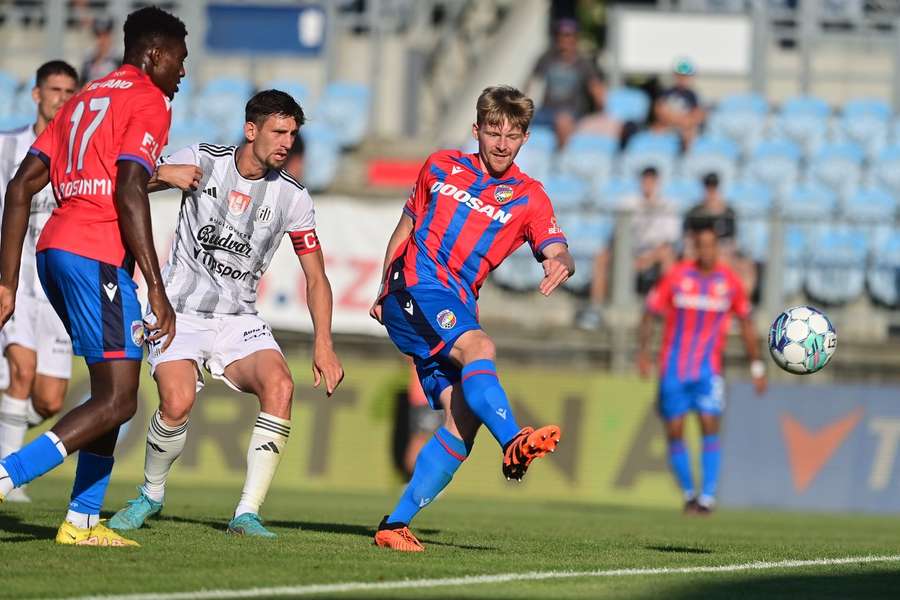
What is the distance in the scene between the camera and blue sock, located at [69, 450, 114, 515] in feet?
24.3

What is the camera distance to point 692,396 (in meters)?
14.6

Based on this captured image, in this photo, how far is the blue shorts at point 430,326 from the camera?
24.8 feet

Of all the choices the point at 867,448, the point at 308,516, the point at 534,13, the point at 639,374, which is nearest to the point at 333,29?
the point at 534,13

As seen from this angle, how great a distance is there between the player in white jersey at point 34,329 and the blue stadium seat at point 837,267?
8.84 metres

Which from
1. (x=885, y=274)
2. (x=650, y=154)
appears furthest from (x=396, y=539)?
(x=650, y=154)

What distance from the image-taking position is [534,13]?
75.7 ft

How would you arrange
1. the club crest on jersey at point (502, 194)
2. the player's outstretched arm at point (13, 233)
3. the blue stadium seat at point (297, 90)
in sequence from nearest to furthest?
the player's outstretched arm at point (13, 233) → the club crest on jersey at point (502, 194) → the blue stadium seat at point (297, 90)

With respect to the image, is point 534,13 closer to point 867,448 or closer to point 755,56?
point 755,56

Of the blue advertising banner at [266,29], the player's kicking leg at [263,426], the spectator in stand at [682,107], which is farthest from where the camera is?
the blue advertising banner at [266,29]

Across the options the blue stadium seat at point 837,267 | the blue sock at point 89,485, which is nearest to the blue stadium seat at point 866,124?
the blue stadium seat at point 837,267

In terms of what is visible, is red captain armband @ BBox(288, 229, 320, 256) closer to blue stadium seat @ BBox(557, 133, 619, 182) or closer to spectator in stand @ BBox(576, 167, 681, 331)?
spectator in stand @ BBox(576, 167, 681, 331)

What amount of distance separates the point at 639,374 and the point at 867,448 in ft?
7.89

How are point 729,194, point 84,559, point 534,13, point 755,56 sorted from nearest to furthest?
point 84,559 → point 729,194 → point 755,56 → point 534,13

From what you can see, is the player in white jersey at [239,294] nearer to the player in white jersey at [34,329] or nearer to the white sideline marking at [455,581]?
the white sideline marking at [455,581]
